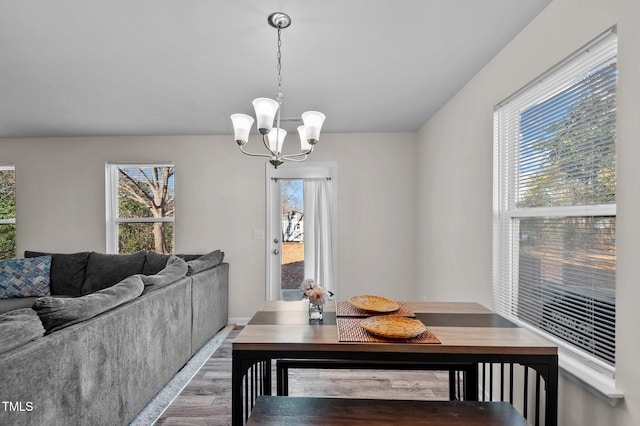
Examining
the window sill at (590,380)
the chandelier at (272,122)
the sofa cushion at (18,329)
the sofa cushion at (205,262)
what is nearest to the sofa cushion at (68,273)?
the sofa cushion at (205,262)

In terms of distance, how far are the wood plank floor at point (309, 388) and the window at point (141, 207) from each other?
6.57 ft

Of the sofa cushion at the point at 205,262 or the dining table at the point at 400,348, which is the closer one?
the dining table at the point at 400,348

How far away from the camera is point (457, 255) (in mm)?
2777

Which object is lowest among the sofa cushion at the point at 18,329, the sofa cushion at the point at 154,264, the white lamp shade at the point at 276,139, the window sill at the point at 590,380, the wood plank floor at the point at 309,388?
the wood plank floor at the point at 309,388

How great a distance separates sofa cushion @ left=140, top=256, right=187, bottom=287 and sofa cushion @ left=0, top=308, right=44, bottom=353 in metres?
0.89

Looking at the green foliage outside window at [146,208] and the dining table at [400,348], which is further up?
the green foliage outside window at [146,208]

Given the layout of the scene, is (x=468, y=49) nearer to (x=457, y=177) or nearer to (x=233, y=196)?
(x=457, y=177)

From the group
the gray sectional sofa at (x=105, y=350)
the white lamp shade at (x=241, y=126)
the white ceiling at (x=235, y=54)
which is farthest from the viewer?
the white lamp shade at (x=241, y=126)

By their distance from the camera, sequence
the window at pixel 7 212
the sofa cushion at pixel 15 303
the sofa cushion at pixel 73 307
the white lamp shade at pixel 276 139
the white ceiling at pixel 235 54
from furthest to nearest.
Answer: the window at pixel 7 212, the sofa cushion at pixel 15 303, the white lamp shade at pixel 276 139, the white ceiling at pixel 235 54, the sofa cushion at pixel 73 307

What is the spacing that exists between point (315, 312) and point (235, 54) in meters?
1.65

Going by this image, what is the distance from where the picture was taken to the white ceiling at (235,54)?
5.46 ft

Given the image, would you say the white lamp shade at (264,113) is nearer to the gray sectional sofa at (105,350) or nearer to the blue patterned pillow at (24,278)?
the gray sectional sofa at (105,350)

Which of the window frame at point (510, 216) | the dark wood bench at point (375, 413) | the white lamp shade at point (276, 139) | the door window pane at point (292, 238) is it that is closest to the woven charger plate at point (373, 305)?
the dark wood bench at point (375, 413)

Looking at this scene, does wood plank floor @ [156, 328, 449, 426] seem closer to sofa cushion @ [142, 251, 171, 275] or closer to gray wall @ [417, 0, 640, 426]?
gray wall @ [417, 0, 640, 426]
